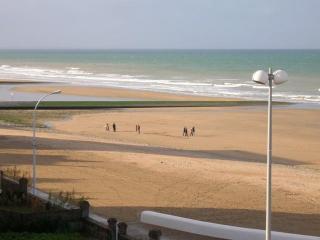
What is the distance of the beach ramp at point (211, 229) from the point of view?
1484 centimetres

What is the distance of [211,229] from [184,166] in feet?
34.4

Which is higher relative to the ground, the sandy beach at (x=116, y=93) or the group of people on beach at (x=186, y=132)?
the sandy beach at (x=116, y=93)

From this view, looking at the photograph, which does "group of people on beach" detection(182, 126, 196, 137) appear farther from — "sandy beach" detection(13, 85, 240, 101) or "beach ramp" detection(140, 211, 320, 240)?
"sandy beach" detection(13, 85, 240, 101)

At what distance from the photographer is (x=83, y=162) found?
85.8 ft

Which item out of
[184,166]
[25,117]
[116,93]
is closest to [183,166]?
[184,166]

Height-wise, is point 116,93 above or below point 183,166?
above

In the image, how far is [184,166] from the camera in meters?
25.8

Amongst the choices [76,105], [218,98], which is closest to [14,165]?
[76,105]

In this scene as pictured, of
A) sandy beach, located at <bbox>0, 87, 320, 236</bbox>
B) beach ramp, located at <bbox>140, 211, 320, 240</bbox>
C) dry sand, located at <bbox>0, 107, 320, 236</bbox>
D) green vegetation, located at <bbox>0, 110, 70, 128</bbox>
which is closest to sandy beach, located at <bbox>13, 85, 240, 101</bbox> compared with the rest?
green vegetation, located at <bbox>0, 110, 70, 128</bbox>

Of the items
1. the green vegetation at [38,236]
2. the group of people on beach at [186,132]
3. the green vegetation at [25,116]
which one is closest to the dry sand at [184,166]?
the group of people on beach at [186,132]

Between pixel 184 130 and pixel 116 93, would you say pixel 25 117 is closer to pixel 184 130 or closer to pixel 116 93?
pixel 184 130

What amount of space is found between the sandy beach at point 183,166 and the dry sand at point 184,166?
3 centimetres

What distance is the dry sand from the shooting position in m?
18.9

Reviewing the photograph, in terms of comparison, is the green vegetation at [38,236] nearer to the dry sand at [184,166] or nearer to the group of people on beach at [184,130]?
the dry sand at [184,166]
